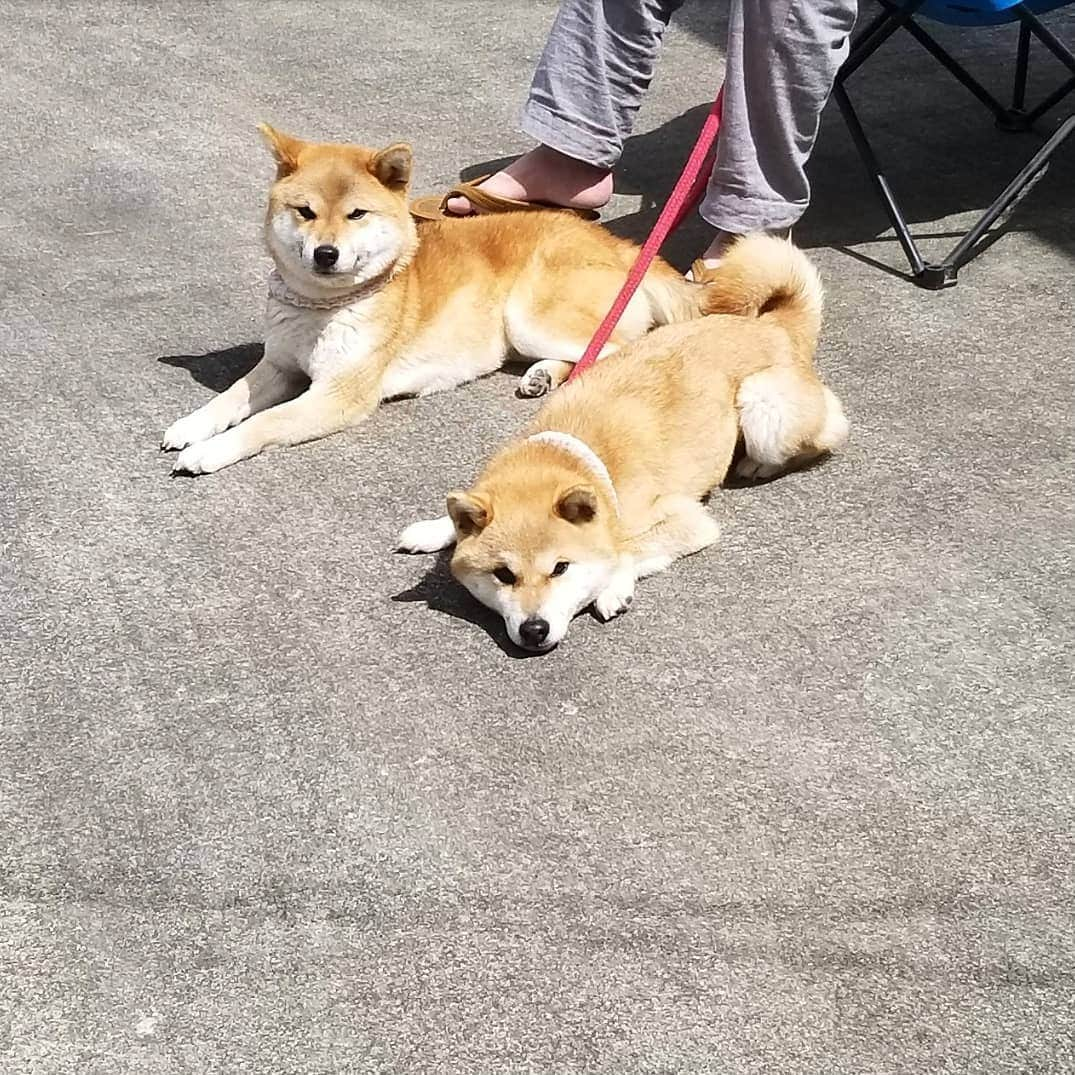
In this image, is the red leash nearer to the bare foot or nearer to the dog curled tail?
the dog curled tail

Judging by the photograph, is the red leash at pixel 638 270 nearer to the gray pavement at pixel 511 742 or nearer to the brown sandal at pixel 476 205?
the gray pavement at pixel 511 742

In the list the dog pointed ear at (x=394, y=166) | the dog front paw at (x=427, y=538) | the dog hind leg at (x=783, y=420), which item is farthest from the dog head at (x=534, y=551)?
the dog pointed ear at (x=394, y=166)

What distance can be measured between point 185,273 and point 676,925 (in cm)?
274

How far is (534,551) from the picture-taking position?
2.58 m

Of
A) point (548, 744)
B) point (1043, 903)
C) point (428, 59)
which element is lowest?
point (428, 59)

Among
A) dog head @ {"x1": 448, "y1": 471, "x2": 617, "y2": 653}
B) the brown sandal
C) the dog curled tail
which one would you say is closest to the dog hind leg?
the dog curled tail

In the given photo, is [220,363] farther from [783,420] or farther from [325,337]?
[783,420]

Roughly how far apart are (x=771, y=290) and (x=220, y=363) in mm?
1460

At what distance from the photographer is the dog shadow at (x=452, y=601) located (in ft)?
8.79

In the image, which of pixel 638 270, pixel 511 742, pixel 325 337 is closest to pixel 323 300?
pixel 325 337

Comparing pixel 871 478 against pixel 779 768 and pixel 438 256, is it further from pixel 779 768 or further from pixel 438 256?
pixel 438 256

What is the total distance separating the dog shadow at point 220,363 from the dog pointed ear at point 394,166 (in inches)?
23.8

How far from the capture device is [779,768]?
2.34 metres

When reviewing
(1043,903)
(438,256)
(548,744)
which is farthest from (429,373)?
(1043,903)
